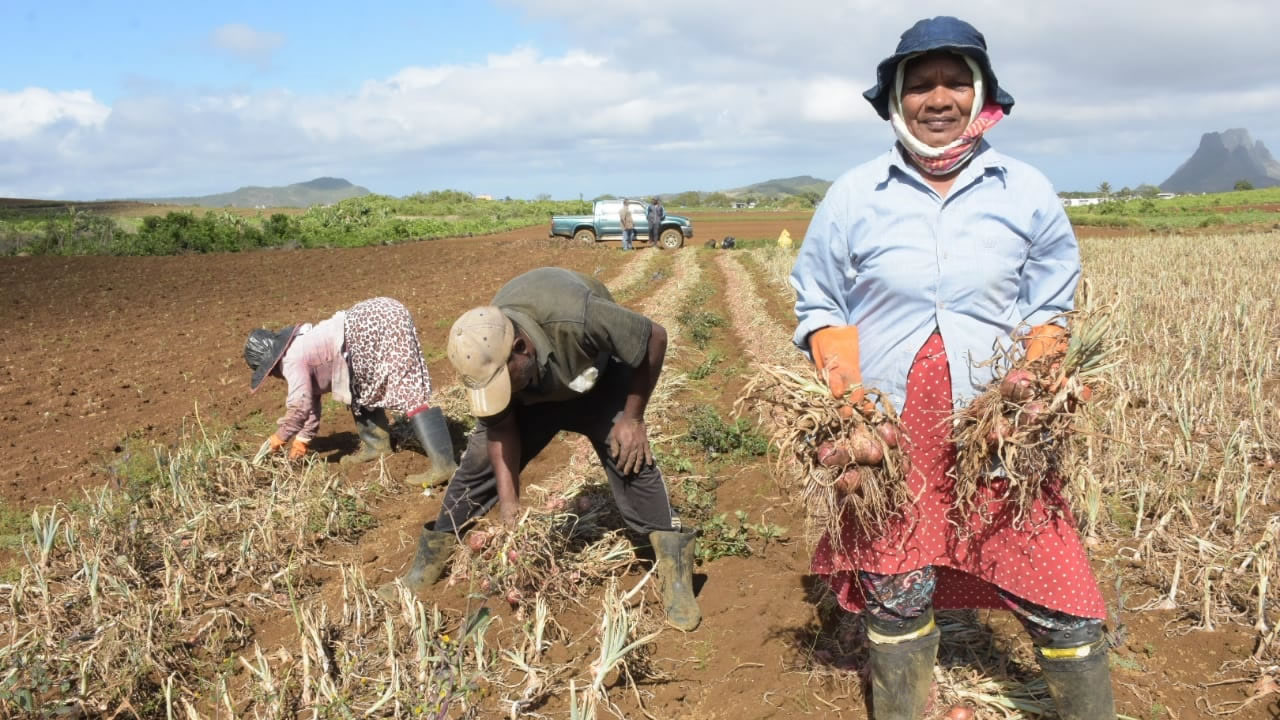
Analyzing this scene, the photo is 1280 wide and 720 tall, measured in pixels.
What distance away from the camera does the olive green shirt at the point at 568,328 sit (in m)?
2.76

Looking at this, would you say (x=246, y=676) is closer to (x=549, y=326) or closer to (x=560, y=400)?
(x=560, y=400)

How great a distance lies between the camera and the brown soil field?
9.22 ft

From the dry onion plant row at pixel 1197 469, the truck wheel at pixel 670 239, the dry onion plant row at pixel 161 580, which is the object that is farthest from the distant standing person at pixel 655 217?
the dry onion plant row at pixel 161 580

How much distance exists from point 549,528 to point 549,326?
0.98 metres

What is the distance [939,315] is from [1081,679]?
38.2 inches

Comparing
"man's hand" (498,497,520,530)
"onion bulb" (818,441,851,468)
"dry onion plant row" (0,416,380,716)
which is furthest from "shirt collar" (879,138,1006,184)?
"dry onion plant row" (0,416,380,716)

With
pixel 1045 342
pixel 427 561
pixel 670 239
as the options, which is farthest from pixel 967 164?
pixel 670 239

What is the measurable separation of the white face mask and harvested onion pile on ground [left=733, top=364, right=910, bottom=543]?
0.59 m

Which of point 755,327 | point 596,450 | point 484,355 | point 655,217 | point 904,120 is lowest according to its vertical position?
point 755,327

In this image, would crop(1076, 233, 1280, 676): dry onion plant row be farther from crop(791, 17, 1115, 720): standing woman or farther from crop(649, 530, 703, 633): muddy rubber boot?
crop(649, 530, 703, 633): muddy rubber boot

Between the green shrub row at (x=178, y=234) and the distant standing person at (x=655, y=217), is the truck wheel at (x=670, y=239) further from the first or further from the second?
the green shrub row at (x=178, y=234)

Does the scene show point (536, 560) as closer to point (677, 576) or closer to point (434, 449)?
point (677, 576)

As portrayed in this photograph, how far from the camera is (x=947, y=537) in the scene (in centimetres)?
222

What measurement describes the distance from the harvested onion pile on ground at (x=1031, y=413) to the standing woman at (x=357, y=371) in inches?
138
